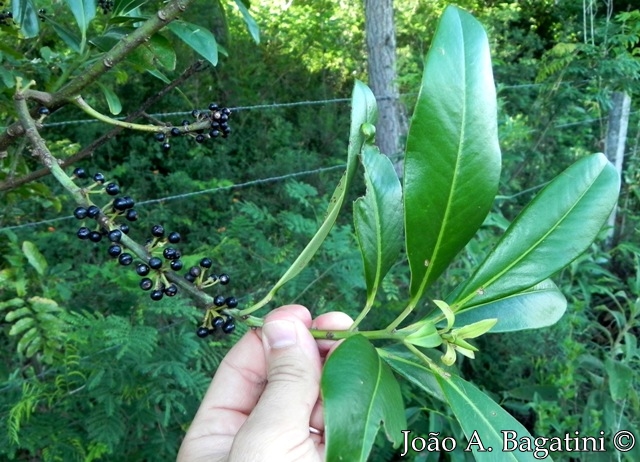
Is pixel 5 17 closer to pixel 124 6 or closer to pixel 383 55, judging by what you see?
pixel 124 6

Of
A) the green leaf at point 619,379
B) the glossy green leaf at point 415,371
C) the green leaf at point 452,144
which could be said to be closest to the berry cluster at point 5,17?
the green leaf at point 452,144

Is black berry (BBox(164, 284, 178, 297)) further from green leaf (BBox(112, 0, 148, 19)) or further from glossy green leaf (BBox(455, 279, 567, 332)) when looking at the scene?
green leaf (BBox(112, 0, 148, 19))

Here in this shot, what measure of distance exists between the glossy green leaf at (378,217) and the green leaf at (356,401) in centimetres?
13

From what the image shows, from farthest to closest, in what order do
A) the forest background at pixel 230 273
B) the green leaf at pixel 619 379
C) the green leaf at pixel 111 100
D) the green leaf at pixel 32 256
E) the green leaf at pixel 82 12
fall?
1. the green leaf at pixel 619 379
2. the forest background at pixel 230 273
3. the green leaf at pixel 32 256
4. the green leaf at pixel 111 100
5. the green leaf at pixel 82 12

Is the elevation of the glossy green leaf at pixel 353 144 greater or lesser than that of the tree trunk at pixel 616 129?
greater

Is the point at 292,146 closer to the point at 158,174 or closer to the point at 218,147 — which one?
the point at 218,147

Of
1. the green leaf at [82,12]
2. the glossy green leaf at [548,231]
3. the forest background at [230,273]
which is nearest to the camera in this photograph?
the glossy green leaf at [548,231]

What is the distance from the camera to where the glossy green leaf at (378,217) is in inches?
32.5

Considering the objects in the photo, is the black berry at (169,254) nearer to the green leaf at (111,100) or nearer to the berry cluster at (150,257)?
the berry cluster at (150,257)

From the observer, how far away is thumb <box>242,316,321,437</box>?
89 cm

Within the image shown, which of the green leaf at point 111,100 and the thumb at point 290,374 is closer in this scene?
the thumb at point 290,374

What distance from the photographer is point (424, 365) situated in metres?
0.87

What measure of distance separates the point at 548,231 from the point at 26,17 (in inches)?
38.9

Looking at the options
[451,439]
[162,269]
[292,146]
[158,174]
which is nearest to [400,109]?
[292,146]
